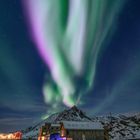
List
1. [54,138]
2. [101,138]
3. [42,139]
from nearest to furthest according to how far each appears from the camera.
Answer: [54,138] → [42,139] → [101,138]

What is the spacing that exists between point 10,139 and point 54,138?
9317mm

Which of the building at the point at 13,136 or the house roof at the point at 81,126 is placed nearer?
the building at the point at 13,136

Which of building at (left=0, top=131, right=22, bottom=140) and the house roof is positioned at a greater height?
the house roof

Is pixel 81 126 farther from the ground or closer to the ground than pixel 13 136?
farther from the ground

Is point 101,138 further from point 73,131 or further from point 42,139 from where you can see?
point 42,139

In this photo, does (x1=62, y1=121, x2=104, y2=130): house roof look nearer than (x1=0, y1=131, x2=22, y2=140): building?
No

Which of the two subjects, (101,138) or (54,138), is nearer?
(54,138)

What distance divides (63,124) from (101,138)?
38.8 feet

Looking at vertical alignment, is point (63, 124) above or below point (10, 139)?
above

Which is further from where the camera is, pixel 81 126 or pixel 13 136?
pixel 81 126

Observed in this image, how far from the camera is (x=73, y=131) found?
82.1 m

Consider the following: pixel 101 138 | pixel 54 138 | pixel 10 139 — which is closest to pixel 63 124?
pixel 101 138

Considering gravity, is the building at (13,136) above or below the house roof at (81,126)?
below

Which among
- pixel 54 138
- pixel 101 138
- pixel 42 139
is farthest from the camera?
pixel 101 138
